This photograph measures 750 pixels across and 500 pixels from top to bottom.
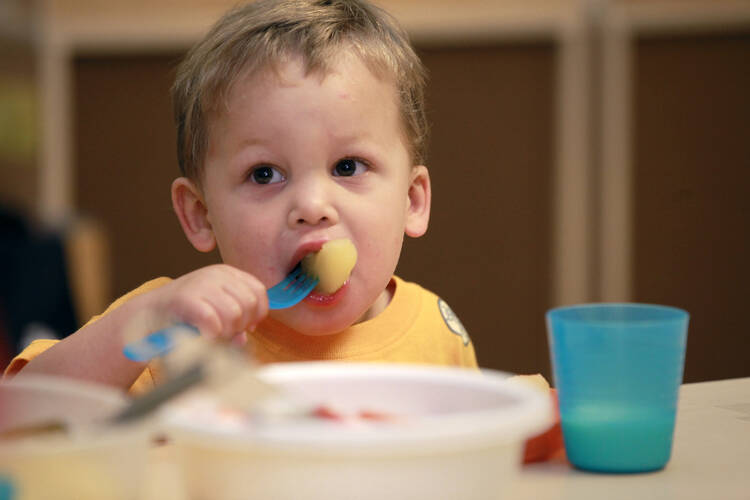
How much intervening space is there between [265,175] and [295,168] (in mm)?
38

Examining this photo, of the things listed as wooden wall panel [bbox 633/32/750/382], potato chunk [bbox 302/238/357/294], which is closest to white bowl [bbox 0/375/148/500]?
potato chunk [bbox 302/238/357/294]

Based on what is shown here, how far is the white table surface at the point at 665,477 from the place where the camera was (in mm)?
536

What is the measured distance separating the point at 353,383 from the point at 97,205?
2.24m

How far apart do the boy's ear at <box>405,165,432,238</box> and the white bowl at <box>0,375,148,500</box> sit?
0.65 m

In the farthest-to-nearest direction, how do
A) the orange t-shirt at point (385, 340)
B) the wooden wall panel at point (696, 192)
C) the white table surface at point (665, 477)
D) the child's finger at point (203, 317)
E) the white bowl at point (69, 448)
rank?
the wooden wall panel at point (696, 192) → the orange t-shirt at point (385, 340) → the child's finger at point (203, 317) → the white table surface at point (665, 477) → the white bowl at point (69, 448)

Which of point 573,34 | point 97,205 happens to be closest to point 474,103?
point 573,34

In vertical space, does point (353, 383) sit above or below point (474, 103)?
below

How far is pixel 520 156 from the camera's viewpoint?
259 cm

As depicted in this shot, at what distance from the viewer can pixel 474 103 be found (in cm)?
258

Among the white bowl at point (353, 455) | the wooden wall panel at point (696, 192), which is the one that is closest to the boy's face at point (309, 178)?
the white bowl at point (353, 455)

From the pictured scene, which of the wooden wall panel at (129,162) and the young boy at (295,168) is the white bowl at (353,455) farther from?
the wooden wall panel at (129,162)

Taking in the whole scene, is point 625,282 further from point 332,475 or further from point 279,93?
point 332,475

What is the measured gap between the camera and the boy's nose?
83 cm

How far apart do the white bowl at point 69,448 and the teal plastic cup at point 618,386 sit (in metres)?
0.28
